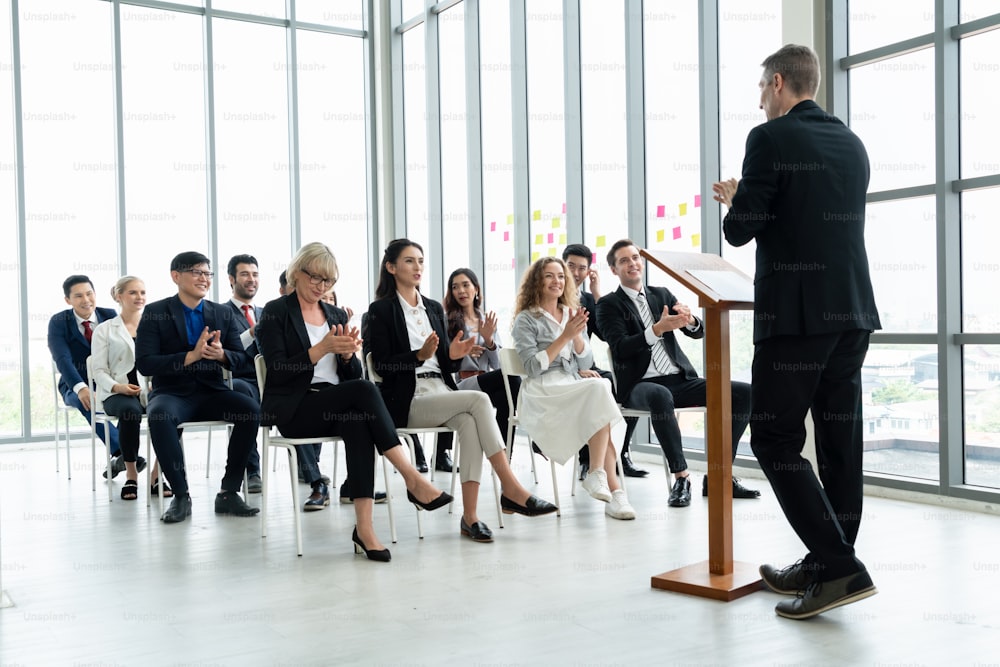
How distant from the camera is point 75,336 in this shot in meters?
5.73

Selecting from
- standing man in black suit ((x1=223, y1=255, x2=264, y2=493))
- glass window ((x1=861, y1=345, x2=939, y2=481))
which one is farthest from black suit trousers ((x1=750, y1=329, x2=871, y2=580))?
standing man in black suit ((x1=223, y1=255, x2=264, y2=493))

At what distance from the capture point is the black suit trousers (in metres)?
2.52

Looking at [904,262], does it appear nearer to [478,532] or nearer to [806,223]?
[806,223]

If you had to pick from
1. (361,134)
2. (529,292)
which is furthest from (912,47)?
(361,134)

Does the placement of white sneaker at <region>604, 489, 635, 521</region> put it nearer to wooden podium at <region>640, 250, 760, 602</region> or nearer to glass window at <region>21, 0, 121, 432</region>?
wooden podium at <region>640, 250, 760, 602</region>

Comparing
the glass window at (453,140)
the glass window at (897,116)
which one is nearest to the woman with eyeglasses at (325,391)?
the glass window at (897,116)

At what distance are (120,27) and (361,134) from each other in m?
2.22

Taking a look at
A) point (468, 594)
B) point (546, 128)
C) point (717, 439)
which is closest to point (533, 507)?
point (468, 594)

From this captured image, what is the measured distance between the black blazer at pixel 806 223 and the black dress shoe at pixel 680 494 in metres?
1.87

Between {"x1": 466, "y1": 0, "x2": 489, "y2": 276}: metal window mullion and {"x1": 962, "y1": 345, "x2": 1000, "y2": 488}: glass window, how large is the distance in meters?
4.06

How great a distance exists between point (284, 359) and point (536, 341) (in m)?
1.23

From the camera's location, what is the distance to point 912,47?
442 cm

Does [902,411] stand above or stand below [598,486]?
above

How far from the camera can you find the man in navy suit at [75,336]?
564 cm
